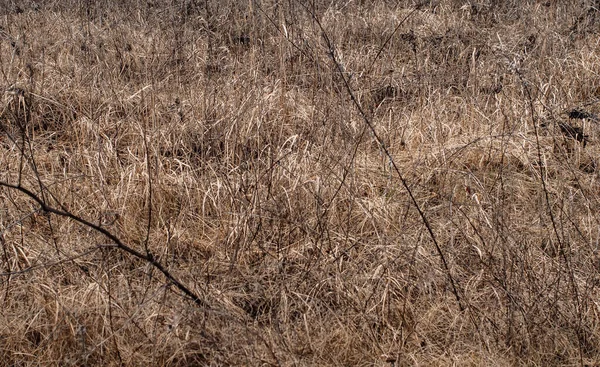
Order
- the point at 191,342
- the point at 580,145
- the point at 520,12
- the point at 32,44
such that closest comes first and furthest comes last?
the point at 191,342 → the point at 580,145 → the point at 32,44 → the point at 520,12

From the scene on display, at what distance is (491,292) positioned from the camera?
304cm

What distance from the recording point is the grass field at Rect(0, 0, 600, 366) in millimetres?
2779

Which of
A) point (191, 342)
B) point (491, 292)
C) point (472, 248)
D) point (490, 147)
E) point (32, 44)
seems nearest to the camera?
point (191, 342)

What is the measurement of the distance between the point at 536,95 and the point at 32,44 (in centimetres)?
386

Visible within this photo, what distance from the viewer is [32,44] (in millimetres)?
→ 5820

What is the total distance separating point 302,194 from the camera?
3672 millimetres

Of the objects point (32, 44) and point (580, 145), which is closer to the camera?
point (580, 145)

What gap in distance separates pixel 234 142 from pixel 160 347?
1727 millimetres

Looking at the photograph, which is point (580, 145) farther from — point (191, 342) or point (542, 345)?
point (191, 342)

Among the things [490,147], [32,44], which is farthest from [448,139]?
[32,44]

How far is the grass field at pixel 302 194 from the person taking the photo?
2.78 meters

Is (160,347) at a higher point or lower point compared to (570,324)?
lower

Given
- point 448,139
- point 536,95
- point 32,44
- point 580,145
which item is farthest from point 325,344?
point 32,44

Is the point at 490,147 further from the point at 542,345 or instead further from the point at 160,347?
the point at 160,347
